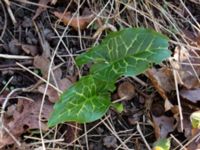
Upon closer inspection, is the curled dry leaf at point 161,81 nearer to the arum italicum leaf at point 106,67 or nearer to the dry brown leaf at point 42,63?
the arum italicum leaf at point 106,67

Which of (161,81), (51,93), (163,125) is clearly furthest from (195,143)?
(51,93)

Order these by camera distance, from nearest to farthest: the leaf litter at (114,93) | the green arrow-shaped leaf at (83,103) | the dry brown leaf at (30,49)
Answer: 1. the green arrow-shaped leaf at (83,103)
2. the leaf litter at (114,93)
3. the dry brown leaf at (30,49)

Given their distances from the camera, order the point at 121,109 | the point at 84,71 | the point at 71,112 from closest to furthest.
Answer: the point at 71,112 → the point at 121,109 → the point at 84,71

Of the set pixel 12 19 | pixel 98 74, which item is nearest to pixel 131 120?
pixel 98 74

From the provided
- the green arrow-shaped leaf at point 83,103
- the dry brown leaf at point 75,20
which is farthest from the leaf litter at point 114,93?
the green arrow-shaped leaf at point 83,103

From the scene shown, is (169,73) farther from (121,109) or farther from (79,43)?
(79,43)

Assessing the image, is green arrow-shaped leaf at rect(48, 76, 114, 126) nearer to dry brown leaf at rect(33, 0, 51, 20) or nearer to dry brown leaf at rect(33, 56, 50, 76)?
dry brown leaf at rect(33, 56, 50, 76)
